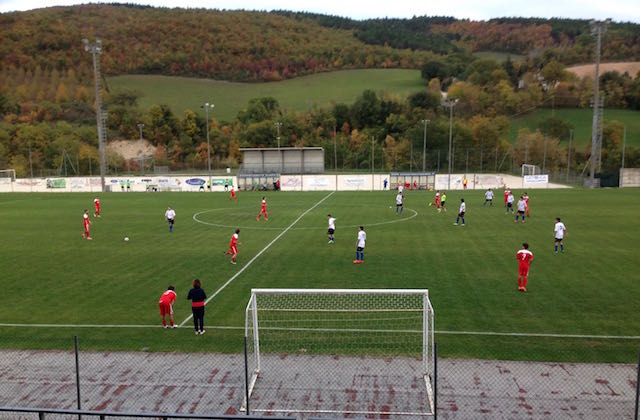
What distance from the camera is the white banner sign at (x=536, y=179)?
58094mm

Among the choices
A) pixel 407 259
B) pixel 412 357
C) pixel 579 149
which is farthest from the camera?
pixel 579 149

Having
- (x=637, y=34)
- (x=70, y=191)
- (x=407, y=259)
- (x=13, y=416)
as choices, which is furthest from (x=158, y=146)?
(x=637, y=34)

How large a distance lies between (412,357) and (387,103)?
102 metres

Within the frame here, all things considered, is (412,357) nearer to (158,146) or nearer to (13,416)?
(13,416)

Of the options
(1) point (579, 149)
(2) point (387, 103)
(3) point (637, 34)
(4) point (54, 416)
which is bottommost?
(4) point (54, 416)

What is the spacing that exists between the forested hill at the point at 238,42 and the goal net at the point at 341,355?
5518 inches

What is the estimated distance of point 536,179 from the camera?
58.2 metres

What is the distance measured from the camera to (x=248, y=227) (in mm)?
29562

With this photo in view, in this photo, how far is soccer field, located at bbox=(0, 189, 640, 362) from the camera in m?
12.2

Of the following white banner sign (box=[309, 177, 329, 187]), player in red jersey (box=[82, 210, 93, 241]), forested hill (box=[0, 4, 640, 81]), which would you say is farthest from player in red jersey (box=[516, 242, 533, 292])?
forested hill (box=[0, 4, 640, 81])

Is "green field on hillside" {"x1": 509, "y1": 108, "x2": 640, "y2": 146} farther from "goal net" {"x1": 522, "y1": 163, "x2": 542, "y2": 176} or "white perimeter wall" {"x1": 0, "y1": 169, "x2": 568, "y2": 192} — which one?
"white perimeter wall" {"x1": 0, "y1": 169, "x2": 568, "y2": 192}

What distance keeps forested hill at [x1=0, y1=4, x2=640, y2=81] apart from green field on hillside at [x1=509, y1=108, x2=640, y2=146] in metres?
34.0

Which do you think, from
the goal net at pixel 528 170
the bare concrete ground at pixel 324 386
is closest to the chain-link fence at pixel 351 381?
the bare concrete ground at pixel 324 386

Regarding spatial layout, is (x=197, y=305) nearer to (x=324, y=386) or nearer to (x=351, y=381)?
(x=324, y=386)
